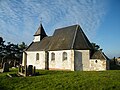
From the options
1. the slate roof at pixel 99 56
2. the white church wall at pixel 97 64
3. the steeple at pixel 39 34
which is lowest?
the white church wall at pixel 97 64

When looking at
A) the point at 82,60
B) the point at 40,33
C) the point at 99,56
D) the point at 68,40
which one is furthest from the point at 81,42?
the point at 40,33

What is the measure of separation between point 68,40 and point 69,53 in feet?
9.57

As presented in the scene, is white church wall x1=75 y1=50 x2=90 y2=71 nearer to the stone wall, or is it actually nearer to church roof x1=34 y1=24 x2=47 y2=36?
the stone wall

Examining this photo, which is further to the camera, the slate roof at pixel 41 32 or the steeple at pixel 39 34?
the slate roof at pixel 41 32

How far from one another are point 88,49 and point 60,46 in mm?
5450

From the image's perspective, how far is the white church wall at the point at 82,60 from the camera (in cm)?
3013

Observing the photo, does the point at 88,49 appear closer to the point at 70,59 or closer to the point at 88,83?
the point at 70,59

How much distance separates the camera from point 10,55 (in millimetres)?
59656

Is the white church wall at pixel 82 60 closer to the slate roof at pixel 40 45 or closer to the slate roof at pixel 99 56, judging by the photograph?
the slate roof at pixel 99 56

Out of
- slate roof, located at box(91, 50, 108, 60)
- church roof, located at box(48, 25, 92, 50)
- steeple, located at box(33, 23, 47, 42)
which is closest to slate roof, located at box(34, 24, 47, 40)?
steeple, located at box(33, 23, 47, 42)

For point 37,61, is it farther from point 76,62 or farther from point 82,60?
point 82,60

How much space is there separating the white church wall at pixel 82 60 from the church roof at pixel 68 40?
712 millimetres

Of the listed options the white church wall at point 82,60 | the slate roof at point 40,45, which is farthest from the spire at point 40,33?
the white church wall at point 82,60

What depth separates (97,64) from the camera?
2928 centimetres
